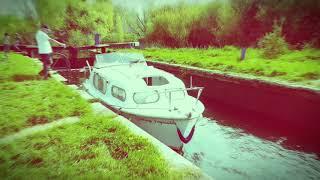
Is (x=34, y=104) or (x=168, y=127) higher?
(x=34, y=104)

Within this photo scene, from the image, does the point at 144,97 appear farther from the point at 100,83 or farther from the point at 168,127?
the point at 100,83

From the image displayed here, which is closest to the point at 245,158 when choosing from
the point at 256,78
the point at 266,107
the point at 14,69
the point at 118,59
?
the point at 266,107

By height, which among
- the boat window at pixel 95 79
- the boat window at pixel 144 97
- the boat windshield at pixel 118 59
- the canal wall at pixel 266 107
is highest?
the boat windshield at pixel 118 59

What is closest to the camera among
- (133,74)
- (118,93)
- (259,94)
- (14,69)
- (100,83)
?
(14,69)

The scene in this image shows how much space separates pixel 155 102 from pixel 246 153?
2108 mm

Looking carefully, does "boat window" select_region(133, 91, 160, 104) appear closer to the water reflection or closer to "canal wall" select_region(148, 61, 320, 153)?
the water reflection

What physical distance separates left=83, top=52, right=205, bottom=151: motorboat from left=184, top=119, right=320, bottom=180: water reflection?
1.94 ft

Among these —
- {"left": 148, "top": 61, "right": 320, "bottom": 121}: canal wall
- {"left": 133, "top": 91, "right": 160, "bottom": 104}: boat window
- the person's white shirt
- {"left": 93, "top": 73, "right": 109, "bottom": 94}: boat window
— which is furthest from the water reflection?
the person's white shirt

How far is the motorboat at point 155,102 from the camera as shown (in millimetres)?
5734

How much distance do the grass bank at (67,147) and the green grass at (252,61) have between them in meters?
2.77

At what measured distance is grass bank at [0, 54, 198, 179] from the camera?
3156 millimetres

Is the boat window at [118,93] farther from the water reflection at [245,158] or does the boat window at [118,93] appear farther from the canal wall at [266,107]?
the canal wall at [266,107]


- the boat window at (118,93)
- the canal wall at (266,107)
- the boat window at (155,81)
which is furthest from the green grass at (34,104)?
the canal wall at (266,107)

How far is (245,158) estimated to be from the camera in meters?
5.75
